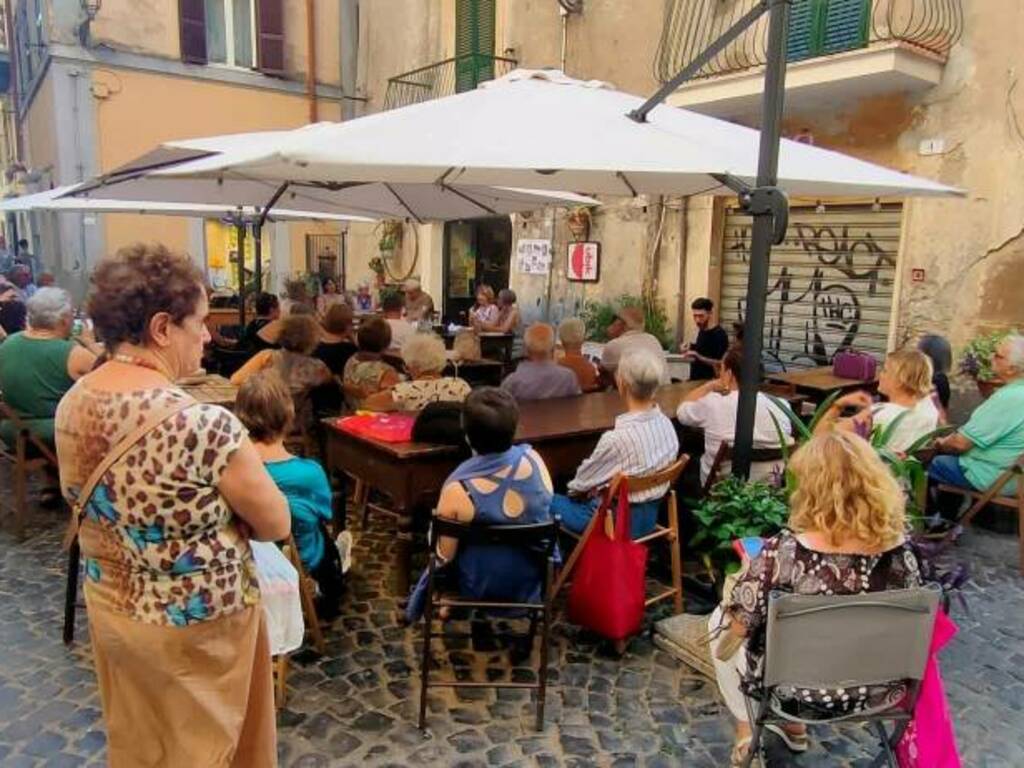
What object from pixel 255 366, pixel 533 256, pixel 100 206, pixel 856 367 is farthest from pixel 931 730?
pixel 533 256

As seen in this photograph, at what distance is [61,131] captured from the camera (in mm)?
12344

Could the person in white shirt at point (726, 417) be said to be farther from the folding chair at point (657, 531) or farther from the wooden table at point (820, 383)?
the wooden table at point (820, 383)

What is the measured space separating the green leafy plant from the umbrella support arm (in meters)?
1.58

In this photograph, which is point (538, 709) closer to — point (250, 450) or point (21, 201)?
point (250, 450)

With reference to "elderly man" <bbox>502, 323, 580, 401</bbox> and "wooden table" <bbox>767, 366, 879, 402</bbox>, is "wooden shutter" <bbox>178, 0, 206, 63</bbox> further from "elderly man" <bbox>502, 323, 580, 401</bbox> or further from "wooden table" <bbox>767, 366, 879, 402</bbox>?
"wooden table" <bbox>767, 366, 879, 402</bbox>

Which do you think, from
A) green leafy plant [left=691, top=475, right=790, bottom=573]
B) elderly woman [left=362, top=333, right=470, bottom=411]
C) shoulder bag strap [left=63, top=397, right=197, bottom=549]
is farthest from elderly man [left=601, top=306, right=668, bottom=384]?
shoulder bag strap [left=63, top=397, right=197, bottom=549]

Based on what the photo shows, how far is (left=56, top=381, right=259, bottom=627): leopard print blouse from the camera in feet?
5.42

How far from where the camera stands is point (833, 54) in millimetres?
6754

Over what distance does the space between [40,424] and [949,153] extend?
7.14 m

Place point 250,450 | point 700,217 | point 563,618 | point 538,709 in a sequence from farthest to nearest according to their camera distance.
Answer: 1. point 700,217
2. point 563,618
3. point 538,709
4. point 250,450

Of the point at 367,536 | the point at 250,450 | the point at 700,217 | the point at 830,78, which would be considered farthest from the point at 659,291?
the point at 250,450

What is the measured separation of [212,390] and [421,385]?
1282mm

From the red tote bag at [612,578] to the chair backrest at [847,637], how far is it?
105 cm

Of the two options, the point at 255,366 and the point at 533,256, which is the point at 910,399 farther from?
the point at 533,256
